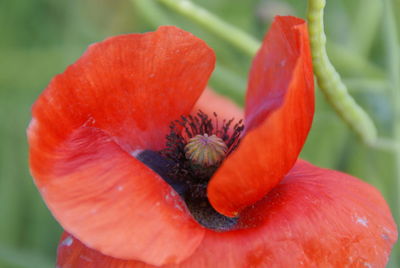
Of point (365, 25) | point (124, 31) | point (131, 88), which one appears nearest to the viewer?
point (131, 88)

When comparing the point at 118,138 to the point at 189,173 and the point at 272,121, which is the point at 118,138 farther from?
the point at 272,121

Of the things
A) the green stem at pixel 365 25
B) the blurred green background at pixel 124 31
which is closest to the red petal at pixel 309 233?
Result: the blurred green background at pixel 124 31

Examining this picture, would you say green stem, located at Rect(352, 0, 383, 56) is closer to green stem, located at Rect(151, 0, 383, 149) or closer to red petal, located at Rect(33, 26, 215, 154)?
green stem, located at Rect(151, 0, 383, 149)

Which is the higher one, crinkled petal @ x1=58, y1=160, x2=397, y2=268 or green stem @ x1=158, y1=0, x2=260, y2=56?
green stem @ x1=158, y1=0, x2=260, y2=56

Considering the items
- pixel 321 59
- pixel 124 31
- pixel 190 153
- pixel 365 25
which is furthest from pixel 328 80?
pixel 124 31

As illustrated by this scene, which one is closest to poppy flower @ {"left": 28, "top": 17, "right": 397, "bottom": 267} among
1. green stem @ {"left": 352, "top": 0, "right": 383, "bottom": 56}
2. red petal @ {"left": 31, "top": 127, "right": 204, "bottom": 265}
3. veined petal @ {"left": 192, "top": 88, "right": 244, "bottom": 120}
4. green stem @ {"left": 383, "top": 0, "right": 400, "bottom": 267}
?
red petal @ {"left": 31, "top": 127, "right": 204, "bottom": 265}

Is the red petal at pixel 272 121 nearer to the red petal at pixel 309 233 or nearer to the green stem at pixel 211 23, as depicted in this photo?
the red petal at pixel 309 233

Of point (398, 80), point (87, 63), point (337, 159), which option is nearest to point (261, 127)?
point (87, 63)
